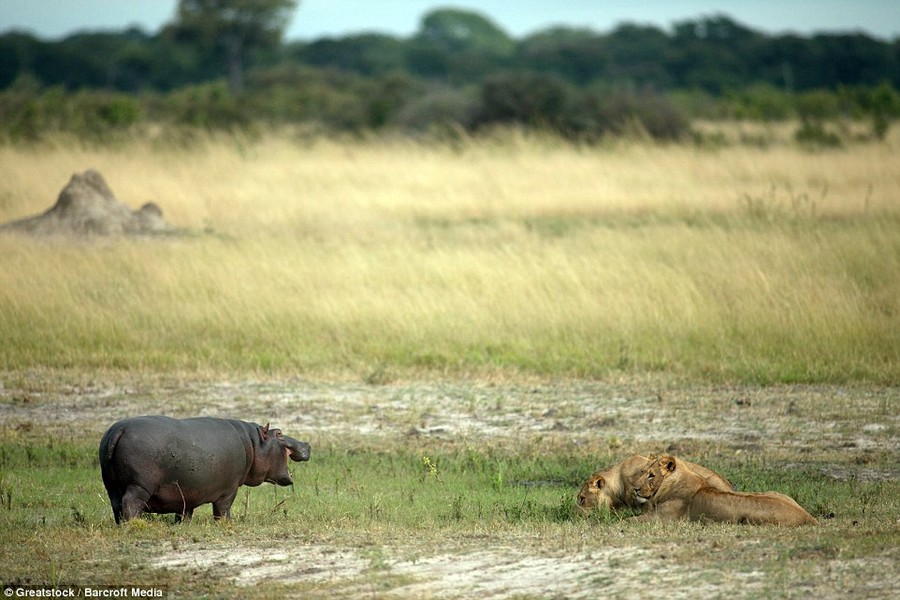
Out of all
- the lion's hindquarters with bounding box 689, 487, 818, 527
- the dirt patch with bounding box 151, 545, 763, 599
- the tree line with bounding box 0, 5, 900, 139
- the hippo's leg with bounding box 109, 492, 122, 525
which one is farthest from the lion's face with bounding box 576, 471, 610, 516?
the tree line with bounding box 0, 5, 900, 139

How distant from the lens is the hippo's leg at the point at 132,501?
6336mm

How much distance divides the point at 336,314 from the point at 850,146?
13146mm

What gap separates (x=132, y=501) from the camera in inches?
250

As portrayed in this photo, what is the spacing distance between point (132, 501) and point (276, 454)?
0.96 m

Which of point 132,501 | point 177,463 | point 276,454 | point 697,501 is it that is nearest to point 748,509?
point 697,501

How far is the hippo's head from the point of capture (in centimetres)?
700

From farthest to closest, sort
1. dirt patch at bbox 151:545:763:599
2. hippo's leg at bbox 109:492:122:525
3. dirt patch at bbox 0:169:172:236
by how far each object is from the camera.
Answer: dirt patch at bbox 0:169:172:236 < hippo's leg at bbox 109:492:122:525 < dirt patch at bbox 151:545:763:599

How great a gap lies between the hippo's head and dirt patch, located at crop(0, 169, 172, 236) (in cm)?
830

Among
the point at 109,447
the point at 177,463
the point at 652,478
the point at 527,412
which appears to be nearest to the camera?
the point at 109,447

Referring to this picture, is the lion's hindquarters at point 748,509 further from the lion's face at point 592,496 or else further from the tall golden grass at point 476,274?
the tall golden grass at point 476,274

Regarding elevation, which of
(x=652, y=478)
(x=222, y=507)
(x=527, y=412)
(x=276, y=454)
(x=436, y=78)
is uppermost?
(x=436, y=78)

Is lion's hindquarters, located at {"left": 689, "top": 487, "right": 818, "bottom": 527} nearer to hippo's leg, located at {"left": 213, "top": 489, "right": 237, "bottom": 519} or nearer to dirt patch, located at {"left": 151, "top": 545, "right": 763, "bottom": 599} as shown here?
dirt patch, located at {"left": 151, "top": 545, "right": 763, "bottom": 599}

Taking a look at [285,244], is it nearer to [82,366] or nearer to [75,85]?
[82,366]

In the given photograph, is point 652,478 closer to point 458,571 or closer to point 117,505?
point 458,571
